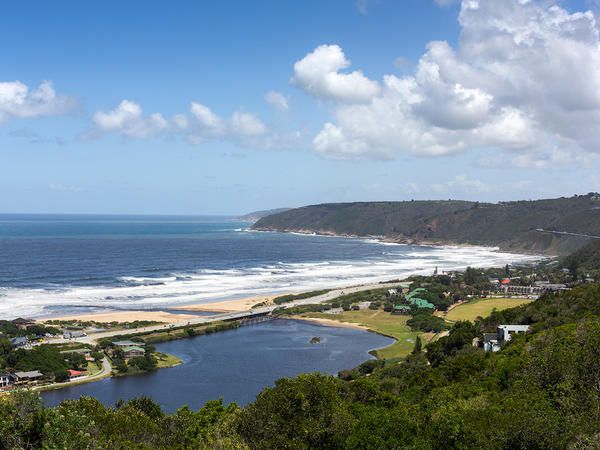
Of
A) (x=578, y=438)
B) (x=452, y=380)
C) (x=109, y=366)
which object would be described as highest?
(x=578, y=438)

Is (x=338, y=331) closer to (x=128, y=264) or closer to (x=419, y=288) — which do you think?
(x=419, y=288)

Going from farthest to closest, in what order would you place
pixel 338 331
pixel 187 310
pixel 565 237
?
pixel 565 237
pixel 187 310
pixel 338 331

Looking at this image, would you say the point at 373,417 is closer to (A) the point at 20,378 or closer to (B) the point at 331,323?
(A) the point at 20,378

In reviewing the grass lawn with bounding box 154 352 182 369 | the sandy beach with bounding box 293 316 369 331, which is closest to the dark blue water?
the grass lawn with bounding box 154 352 182 369

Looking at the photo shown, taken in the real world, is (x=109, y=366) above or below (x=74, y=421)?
below

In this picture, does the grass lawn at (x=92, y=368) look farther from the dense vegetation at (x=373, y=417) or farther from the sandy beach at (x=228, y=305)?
the sandy beach at (x=228, y=305)

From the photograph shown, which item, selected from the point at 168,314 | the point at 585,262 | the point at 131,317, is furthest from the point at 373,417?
the point at 585,262

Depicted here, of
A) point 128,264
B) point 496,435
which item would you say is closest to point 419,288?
point 128,264
